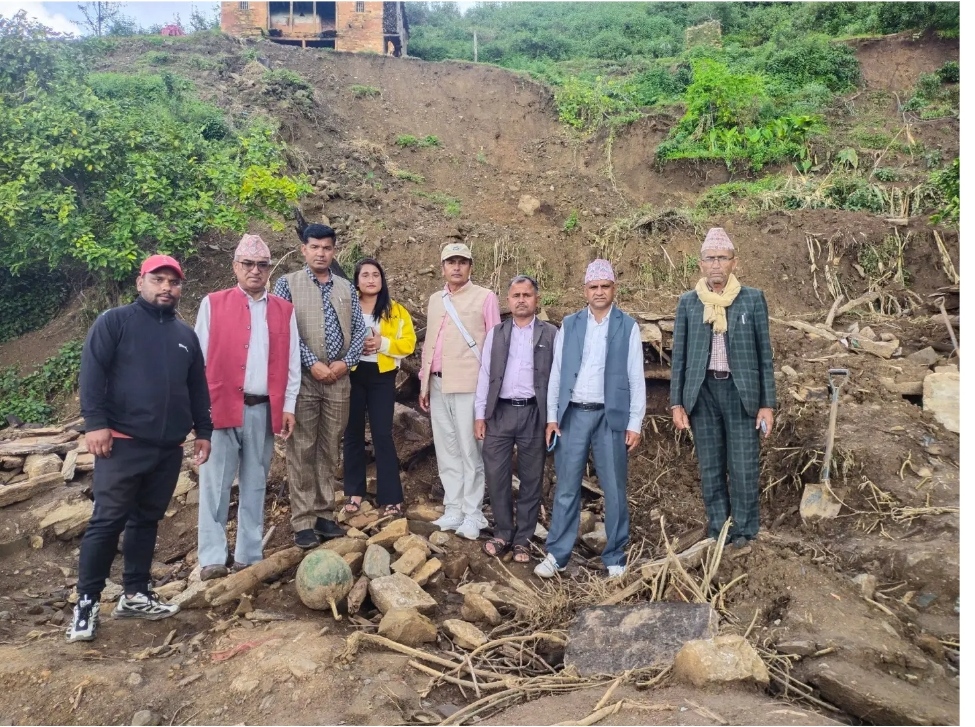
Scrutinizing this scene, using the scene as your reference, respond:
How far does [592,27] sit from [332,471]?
25836 mm

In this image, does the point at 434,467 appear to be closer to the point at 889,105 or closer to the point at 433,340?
the point at 433,340

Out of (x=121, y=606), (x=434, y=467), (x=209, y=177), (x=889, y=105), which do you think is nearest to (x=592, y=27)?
(x=889, y=105)

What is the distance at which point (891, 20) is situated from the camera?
17.7 meters

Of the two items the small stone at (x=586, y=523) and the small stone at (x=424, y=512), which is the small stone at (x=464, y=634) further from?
the small stone at (x=586, y=523)

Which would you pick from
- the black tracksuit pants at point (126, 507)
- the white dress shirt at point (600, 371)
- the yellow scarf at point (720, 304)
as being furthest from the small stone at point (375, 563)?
the yellow scarf at point (720, 304)

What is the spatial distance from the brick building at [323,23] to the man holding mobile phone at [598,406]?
21762 millimetres

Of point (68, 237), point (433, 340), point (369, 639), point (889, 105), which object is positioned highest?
point (889, 105)

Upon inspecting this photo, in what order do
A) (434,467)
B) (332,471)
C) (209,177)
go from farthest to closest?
(209,177) < (434,467) < (332,471)

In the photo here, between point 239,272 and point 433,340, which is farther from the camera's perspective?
point 433,340

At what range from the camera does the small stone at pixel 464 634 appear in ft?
12.0

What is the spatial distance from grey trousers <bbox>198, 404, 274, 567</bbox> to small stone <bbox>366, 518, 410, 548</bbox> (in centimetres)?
73

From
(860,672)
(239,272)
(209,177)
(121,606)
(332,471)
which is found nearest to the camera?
(860,672)

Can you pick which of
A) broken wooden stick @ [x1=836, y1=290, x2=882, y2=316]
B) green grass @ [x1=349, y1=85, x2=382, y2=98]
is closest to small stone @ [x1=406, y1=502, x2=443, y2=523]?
broken wooden stick @ [x1=836, y1=290, x2=882, y2=316]

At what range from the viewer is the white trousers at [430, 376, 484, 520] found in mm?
5031
